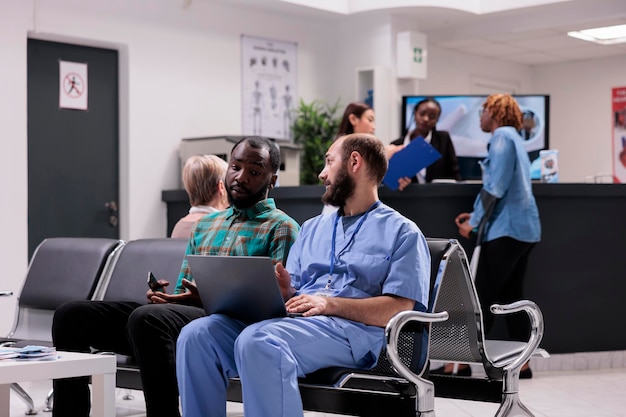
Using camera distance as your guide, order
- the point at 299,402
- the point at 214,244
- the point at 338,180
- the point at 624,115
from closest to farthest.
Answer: the point at 299,402, the point at 338,180, the point at 214,244, the point at 624,115

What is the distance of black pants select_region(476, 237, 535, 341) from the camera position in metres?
5.18

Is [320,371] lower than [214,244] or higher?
lower

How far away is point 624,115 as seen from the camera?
9867 mm

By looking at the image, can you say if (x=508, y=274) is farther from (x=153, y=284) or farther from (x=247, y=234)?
(x=153, y=284)

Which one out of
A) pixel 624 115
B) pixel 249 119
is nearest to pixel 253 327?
pixel 249 119

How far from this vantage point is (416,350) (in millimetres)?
2754

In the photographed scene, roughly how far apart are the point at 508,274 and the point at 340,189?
2537 mm

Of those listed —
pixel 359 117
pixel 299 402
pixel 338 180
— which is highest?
pixel 359 117

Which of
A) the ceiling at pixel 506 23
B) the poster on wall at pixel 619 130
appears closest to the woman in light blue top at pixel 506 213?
the ceiling at pixel 506 23

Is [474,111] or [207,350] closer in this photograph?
[207,350]

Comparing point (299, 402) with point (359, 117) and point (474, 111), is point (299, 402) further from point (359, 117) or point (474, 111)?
point (474, 111)

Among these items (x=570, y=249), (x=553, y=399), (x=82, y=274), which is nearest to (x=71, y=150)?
(x=82, y=274)

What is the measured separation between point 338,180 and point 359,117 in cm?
239

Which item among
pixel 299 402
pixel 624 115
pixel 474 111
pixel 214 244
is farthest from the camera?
pixel 624 115
